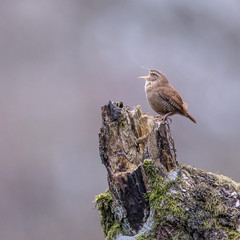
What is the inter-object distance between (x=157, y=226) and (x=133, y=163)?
463 mm

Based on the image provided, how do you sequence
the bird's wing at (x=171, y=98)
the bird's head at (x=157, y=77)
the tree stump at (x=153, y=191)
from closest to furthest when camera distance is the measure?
the tree stump at (x=153, y=191)
the bird's wing at (x=171, y=98)
the bird's head at (x=157, y=77)

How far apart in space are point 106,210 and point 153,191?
454 millimetres

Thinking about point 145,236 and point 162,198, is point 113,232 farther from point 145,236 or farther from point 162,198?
point 162,198

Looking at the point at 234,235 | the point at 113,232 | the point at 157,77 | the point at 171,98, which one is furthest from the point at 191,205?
the point at 157,77

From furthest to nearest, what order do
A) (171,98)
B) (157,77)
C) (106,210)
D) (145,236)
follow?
(157,77) → (171,98) → (106,210) → (145,236)

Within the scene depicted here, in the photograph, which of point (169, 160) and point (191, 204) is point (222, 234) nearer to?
point (191, 204)

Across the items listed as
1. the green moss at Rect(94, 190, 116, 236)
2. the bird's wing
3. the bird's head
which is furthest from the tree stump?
the bird's head

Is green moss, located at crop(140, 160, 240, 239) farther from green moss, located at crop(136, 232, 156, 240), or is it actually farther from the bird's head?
the bird's head

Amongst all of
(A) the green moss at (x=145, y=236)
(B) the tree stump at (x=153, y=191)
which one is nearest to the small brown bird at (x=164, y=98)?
(B) the tree stump at (x=153, y=191)

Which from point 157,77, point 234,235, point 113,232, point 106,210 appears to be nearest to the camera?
point 234,235

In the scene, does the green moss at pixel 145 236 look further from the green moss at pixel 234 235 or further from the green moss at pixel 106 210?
the green moss at pixel 234 235

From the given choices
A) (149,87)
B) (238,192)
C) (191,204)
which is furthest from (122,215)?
(149,87)

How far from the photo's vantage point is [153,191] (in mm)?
2574

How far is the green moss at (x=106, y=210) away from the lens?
110 inches
